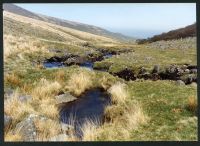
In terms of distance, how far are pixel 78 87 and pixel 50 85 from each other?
4.40 feet

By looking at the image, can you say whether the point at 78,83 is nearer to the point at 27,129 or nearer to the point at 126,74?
the point at 126,74

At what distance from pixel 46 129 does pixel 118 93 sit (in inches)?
197

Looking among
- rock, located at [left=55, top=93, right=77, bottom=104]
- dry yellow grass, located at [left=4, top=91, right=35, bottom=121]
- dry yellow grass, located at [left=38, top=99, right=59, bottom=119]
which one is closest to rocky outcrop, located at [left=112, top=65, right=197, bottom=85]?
rock, located at [left=55, top=93, right=77, bottom=104]

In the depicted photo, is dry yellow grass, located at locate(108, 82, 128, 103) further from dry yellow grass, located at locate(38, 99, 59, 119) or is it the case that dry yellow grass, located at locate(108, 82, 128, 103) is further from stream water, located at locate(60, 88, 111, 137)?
dry yellow grass, located at locate(38, 99, 59, 119)

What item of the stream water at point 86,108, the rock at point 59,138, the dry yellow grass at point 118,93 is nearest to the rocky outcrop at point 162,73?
the dry yellow grass at point 118,93

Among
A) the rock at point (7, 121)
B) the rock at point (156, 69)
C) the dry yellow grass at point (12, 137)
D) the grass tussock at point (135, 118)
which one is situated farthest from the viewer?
the rock at point (156, 69)

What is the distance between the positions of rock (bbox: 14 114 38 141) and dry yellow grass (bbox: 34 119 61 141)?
0.15 m

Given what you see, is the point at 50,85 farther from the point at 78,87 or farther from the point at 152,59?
the point at 152,59

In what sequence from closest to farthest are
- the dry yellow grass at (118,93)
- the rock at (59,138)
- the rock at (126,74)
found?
the rock at (59,138)
the dry yellow grass at (118,93)
the rock at (126,74)

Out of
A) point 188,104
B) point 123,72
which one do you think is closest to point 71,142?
point 188,104

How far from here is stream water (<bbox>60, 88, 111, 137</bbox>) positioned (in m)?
15.6

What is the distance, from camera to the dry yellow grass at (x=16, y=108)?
14.2m

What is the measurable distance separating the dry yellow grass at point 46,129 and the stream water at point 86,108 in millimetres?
852

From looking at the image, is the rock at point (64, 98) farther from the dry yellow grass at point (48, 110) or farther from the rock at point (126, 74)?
the rock at point (126, 74)
